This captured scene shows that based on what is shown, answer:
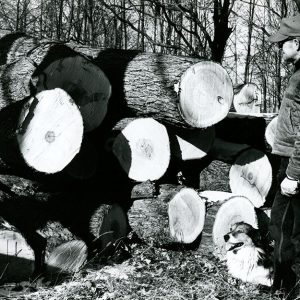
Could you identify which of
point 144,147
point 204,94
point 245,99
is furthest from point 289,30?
point 245,99

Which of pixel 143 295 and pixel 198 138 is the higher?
pixel 198 138

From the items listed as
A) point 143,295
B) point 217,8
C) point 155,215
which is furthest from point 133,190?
point 217,8

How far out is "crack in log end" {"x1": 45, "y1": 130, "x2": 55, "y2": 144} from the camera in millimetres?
3824

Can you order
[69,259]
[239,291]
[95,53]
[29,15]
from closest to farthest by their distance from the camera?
[239,291] < [69,259] < [95,53] < [29,15]

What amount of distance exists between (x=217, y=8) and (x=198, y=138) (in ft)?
19.6

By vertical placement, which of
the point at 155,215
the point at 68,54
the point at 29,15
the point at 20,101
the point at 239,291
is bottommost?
the point at 239,291

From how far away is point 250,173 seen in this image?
538 centimetres

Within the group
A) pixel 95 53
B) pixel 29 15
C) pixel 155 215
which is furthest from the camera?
pixel 29 15

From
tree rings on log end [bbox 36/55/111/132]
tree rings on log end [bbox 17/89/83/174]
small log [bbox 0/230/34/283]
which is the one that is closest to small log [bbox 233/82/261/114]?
tree rings on log end [bbox 36/55/111/132]

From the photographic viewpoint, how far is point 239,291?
3615 mm

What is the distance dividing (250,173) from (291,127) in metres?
2.38

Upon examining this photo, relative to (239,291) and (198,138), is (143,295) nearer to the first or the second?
(239,291)

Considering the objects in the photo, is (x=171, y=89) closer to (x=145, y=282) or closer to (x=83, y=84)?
(x=83, y=84)

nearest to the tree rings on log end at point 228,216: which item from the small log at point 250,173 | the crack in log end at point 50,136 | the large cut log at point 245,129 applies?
the small log at point 250,173
